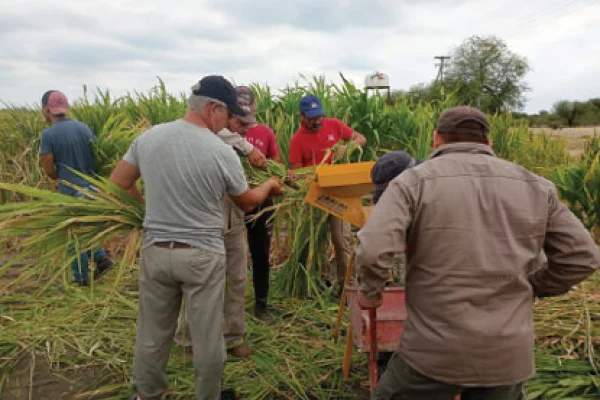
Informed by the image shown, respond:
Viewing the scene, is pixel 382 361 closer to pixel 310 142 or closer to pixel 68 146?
pixel 310 142

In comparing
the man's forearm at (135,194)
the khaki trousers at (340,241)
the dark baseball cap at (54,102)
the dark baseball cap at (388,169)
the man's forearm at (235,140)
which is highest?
the dark baseball cap at (54,102)

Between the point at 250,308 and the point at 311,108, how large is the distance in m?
1.61

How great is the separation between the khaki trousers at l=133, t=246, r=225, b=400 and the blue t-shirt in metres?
2.55

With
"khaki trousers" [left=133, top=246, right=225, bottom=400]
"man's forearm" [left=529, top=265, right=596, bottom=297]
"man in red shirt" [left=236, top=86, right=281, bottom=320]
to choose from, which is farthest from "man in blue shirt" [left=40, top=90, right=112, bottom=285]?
"man's forearm" [left=529, top=265, right=596, bottom=297]

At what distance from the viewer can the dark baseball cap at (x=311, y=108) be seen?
4.20 metres

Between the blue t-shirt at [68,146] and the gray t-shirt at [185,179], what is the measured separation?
2.52m

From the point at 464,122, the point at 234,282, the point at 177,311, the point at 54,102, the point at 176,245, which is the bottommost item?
the point at 234,282

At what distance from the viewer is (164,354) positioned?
8.35 feet

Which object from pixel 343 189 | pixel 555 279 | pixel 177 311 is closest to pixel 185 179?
pixel 177 311

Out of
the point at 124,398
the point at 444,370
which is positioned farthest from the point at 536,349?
the point at 124,398

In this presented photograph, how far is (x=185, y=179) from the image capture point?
2324mm

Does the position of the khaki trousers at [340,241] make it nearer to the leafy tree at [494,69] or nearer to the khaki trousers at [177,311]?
the khaki trousers at [177,311]

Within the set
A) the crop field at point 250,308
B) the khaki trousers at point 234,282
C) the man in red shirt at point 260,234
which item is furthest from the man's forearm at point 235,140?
the man in red shirt at point 260,234

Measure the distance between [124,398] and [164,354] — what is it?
0.57 meters
